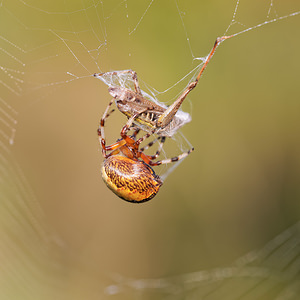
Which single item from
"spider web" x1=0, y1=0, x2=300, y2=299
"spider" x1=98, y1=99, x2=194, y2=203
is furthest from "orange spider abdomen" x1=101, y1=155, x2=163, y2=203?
"spider web" x1=0, y1=0, x2=300, y2=299

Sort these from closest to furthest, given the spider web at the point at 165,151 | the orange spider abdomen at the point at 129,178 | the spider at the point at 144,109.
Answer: the spider at the point at 144,109 → the orange spider abdomen at the point at 129,178 → the spider web at the point at 165,151

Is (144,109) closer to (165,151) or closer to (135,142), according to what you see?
(135,142)

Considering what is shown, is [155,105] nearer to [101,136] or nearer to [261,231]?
[101,136]

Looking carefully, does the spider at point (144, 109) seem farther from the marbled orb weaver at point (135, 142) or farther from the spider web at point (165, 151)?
the spider web at point (165, 151)

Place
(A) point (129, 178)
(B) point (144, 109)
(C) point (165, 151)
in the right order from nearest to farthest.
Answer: (B) point (144, 109) → (A) point (129, 178) → (C) point (165, 151)

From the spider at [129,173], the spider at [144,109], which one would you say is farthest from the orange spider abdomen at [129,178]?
the spider at [144,109]

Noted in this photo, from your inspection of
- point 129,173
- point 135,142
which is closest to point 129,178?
point 129,173

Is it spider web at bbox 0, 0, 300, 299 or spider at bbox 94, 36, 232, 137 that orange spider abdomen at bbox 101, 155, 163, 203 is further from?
spider web at bbox 0, 0, 300, 299
